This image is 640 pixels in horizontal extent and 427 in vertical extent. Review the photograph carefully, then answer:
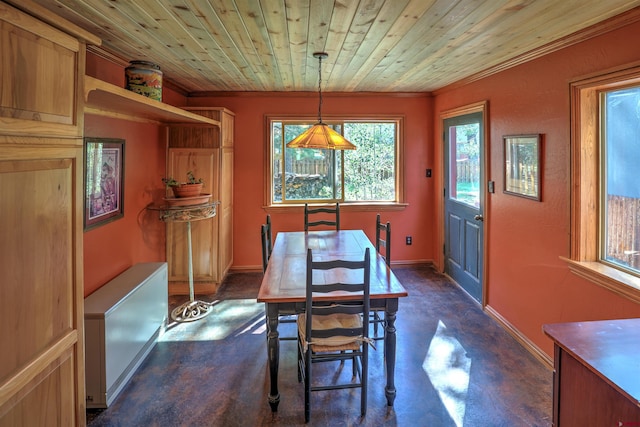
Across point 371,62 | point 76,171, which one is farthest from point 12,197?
point 371,62

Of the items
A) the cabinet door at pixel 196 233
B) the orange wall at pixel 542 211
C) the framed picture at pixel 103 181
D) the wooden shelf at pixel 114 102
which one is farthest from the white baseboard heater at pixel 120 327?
the orange wall at pixel 542 211

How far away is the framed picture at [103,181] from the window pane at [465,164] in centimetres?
344

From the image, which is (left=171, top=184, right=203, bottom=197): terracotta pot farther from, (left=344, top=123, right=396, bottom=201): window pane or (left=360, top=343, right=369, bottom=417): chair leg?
(left=360, top=343, right=369, bottom=417): chair leg

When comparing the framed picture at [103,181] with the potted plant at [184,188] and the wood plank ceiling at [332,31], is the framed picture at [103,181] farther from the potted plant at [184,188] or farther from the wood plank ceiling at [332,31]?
the wood plank ceiling at [332,31]

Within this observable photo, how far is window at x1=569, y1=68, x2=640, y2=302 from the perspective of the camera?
83.8 inches

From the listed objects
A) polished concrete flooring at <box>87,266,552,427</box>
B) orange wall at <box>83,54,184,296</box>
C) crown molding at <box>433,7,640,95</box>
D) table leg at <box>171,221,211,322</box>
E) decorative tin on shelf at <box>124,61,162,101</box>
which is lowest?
polished concrete flooring at <box>87,266,552,427</box>

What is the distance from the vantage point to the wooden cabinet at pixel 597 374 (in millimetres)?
1060

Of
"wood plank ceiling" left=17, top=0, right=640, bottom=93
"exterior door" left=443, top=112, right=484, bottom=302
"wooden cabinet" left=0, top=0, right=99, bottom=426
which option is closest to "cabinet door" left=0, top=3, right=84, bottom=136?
"wooden cabinet" left=0, top=0, right=99, bottom=426

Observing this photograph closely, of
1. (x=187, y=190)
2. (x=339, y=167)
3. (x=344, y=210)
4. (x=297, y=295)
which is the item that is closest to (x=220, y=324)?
(x=187, y=190)

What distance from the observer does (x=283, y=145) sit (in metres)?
4.93

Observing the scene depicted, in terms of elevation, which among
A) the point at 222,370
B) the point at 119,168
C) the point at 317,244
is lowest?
the point at 222,370

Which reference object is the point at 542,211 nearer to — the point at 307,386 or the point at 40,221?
the point at 307,386

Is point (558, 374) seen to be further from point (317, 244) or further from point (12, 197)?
point (317, 244)

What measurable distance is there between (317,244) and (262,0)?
1976mm
